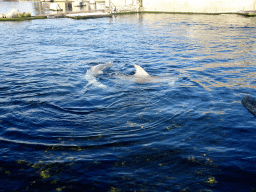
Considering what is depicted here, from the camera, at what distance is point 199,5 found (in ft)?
153

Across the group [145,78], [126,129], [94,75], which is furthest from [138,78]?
[126,129]

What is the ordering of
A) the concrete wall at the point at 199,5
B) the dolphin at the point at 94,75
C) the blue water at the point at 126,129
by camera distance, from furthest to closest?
the concrete wall at the point at 199,5 < the dolphin at the point at 94,75 < the blue water at the point at 126,129

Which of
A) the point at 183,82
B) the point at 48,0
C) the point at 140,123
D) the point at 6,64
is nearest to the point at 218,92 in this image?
the point at 183,82

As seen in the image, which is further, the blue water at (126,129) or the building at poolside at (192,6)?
the building at poolside at (192,6)

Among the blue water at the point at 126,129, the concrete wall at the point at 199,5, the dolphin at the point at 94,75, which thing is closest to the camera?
the blue water at the point at 126,129

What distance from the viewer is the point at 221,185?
3.91 m

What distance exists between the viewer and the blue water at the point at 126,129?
4.09m

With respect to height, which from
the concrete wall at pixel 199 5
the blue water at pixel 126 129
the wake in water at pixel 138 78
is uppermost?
the concrete wall at pixel 199 5

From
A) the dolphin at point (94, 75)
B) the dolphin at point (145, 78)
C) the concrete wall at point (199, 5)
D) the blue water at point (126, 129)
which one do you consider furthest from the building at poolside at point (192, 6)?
the dolphin at point (145, 78)

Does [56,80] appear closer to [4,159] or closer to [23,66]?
[23,66]

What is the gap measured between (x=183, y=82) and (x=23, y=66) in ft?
26.4

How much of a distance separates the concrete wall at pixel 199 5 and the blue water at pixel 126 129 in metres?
37.7

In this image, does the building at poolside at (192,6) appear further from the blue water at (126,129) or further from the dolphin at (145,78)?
the dolphin at (145,78)

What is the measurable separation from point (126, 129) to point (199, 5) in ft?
155
